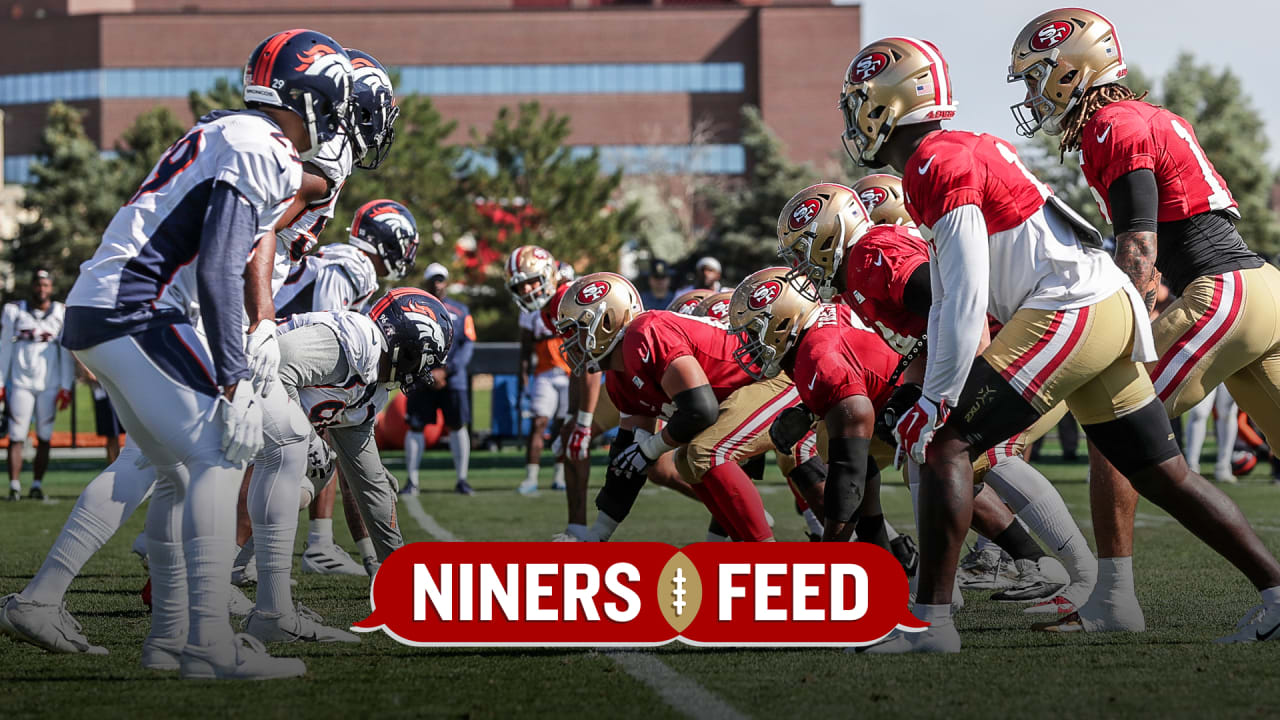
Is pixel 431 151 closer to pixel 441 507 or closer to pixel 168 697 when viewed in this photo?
pixel 441 507

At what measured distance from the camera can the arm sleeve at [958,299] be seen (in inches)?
165

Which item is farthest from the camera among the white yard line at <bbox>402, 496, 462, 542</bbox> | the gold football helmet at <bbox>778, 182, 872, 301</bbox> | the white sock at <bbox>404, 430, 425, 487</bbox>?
the white sock at <bbox>404, 430, 425, 487</bbox>

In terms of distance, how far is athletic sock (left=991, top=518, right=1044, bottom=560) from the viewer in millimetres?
5781

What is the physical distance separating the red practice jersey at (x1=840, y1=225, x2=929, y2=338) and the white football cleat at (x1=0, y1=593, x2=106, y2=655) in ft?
10.0

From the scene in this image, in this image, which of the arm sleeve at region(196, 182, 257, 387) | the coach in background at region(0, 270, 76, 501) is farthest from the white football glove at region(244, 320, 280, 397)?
the coach in background at region(0, 270, 76, 501)

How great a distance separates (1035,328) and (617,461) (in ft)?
9.25

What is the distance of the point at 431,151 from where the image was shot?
3881cm

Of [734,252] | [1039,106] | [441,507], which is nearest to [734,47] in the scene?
[734,252]

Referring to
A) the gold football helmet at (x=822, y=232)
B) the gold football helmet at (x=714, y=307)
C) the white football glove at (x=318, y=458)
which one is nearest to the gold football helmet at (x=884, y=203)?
the gold football helmet at (x=822, y=232)

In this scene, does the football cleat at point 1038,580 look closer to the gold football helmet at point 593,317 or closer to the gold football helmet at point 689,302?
the gold football helmet at point 593,317

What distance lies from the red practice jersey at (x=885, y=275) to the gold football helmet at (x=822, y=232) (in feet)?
0.27

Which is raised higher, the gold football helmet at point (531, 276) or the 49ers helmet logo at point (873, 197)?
the 49ers helmet logo at point (873, 197)

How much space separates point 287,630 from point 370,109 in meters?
1.82

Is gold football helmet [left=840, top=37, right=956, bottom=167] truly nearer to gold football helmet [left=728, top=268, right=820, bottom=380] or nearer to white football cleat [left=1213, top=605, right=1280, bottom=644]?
gold football helmet [left=728, top=268, right=820, bottom=380]
